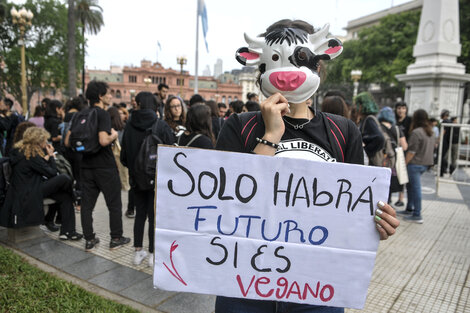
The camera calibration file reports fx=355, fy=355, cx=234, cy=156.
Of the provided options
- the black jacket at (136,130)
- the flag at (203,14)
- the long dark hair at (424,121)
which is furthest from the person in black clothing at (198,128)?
the flag at (203,14)

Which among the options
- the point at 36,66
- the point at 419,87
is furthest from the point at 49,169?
the point at 36,66

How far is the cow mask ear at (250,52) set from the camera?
168 centimetres

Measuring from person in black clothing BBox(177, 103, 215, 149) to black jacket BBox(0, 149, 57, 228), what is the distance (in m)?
2.11

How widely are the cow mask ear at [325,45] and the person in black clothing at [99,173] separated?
10.4 feet

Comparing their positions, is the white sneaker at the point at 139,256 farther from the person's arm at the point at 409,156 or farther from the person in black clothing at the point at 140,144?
the person's arm at the point at 409,156

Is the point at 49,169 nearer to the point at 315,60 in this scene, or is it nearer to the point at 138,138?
the point at 138,138

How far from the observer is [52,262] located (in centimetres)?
396

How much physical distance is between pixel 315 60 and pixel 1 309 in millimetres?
3061

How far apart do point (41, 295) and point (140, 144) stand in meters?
1.85

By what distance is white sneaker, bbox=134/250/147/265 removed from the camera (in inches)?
156

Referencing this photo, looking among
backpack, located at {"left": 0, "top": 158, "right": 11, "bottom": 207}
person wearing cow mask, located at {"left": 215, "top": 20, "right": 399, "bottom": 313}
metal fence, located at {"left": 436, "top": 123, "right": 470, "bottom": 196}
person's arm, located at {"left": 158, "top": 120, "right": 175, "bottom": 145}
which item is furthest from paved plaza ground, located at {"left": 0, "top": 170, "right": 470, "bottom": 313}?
metal fence, located at {"left": 436, "top": 123, "right": 470, "bottom": 196}

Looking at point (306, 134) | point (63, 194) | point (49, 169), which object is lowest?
point (63, 194)

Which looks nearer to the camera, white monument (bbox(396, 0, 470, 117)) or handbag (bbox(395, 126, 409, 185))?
handbag (bbox(395, 126, 409, 185))

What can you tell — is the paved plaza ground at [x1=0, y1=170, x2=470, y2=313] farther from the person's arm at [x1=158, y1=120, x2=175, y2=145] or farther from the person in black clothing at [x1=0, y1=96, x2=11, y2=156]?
the person in black clothing at [x1=0, y1=96, x2=11, y2=156]
